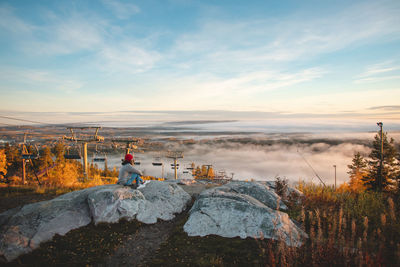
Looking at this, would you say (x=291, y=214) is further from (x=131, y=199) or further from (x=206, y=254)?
(x=131, y=199)

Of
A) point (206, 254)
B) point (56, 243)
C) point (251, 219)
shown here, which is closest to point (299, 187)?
point (251, 219)

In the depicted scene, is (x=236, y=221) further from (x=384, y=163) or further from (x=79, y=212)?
(x=384, y=163)

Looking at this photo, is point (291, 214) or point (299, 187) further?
point (299, 187)

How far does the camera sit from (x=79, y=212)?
997cm

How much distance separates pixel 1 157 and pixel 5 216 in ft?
99.0

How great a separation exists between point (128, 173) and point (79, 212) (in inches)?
130

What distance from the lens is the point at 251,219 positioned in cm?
909

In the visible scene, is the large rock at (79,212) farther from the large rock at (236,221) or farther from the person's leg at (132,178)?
the large rock at (236,221)

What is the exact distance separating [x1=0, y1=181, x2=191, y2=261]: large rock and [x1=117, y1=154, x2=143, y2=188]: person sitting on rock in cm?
70

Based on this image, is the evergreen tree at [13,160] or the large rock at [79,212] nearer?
the large rock at [79,212]

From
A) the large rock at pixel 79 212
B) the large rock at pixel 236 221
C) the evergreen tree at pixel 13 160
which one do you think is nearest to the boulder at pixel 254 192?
the large rock at pixel 236 221

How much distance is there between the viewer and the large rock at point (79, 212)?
25.8ft

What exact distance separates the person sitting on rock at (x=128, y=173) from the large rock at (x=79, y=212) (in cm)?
70

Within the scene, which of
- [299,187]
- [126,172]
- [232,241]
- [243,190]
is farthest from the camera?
[299,187]
